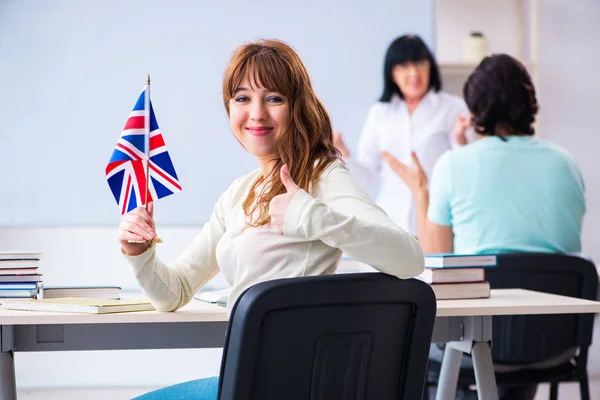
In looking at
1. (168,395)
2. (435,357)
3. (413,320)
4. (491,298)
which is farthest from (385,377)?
(435,357)

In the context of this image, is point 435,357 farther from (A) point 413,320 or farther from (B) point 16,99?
(B) point 16,99

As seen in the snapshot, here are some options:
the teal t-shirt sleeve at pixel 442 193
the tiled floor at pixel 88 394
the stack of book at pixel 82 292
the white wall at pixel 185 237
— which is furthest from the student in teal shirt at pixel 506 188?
the white wall at pixel 185 237

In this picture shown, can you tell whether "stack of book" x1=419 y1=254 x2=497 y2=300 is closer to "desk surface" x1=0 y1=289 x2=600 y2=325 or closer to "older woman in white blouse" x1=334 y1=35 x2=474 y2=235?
"desk surface" x1=0 y1=289 x2=600 y2=325

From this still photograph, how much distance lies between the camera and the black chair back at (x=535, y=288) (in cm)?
248

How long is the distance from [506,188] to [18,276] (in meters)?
1.53

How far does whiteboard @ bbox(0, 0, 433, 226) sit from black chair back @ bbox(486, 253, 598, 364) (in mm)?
1998

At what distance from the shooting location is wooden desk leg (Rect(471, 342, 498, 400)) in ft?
6.78

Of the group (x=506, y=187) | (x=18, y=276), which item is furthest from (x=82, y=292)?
(x=506, y=187)

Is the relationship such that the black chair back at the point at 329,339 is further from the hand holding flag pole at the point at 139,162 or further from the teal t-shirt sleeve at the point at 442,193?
the teal t-shirt sleeve at the point at 442,193

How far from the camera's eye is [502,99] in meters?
2.86

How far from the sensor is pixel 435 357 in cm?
266

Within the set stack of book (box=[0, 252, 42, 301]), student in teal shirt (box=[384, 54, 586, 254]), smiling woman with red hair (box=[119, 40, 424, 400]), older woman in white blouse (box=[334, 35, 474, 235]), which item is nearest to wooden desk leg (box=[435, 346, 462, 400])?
student in teal shirt (box=[384, 54, 586, 254])

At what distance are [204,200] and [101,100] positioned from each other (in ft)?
2.31

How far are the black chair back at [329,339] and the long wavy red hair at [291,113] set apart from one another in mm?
381
